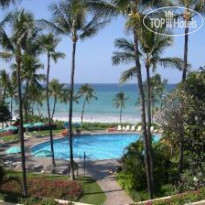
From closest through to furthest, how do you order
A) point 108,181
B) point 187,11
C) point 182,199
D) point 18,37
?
point 182,199 → point 187,11 → point 18,37 → point 108,181

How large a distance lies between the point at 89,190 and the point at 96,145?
20.8m

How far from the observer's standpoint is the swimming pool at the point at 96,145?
123 feet

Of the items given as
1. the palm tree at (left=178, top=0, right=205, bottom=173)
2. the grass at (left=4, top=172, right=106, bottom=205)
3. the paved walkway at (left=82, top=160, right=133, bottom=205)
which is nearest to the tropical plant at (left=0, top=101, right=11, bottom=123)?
the paved walkway at (left=82, top=160, right=133, bottom=205)

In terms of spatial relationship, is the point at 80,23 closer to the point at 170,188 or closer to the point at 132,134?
the point at 170,188

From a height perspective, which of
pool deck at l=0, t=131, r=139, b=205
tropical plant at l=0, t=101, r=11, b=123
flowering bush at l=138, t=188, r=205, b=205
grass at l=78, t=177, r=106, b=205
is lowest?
grass at l=78, t=177, r=106, b=205

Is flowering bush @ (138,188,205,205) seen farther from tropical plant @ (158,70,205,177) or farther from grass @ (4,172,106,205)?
grass @ (4,172,106,205)

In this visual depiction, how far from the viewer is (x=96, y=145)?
42469mm

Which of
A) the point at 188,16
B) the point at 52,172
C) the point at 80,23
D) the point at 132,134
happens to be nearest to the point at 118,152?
the point at 132,134

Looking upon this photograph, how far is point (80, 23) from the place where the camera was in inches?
869

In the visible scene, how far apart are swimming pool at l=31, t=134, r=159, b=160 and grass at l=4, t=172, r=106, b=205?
11.6 m

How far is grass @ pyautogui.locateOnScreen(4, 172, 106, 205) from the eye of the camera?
19828 mm

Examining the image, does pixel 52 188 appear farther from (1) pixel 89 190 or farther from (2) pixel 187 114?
(2) pixel 187 114

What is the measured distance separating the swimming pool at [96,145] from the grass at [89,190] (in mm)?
11571

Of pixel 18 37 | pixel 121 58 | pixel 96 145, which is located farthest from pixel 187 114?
pixel 96 145
